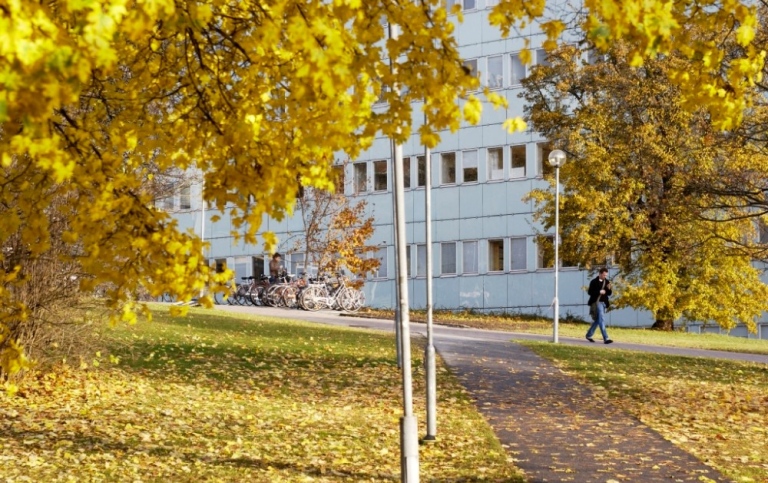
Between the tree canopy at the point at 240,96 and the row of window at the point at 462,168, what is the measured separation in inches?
1573

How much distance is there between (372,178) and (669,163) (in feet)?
60.6

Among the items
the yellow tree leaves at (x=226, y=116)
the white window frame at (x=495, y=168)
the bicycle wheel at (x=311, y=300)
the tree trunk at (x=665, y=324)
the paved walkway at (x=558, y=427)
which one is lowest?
the paved walkway at (x=558, y=427)

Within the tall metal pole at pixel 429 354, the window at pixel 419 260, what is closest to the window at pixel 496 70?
the window at pixel 419 260

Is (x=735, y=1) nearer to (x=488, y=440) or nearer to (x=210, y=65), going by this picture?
(x=210, y=65)

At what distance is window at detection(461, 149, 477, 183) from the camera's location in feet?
163

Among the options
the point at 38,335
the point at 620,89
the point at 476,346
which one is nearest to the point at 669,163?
the point at 620,89

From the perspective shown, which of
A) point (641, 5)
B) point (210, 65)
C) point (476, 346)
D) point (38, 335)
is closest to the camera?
point (641, 5)

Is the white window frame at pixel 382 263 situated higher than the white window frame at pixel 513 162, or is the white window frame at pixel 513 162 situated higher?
the white window frame at pixel 513 162

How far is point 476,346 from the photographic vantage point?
2411cm

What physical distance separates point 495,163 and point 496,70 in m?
3.75

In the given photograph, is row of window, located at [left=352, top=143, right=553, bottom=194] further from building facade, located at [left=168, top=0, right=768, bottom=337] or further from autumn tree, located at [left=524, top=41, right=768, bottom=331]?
autumn tree, located at [left=524, top=41, right=768, bottom=331]

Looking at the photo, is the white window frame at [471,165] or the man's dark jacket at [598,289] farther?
the white window frame at [471,165]

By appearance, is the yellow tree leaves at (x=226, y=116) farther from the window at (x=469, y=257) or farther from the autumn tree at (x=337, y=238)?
the window at (x=469, y=257)

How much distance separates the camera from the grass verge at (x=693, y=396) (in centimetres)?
1200
